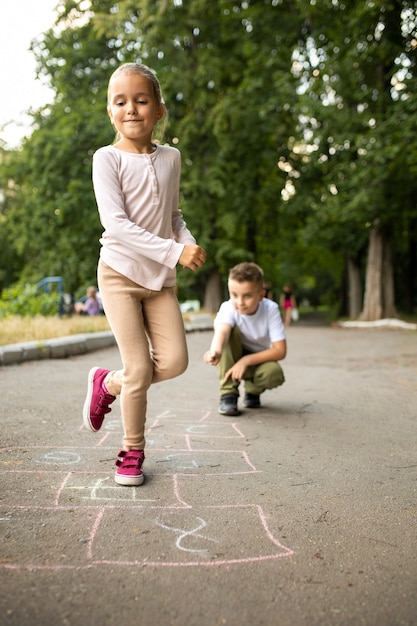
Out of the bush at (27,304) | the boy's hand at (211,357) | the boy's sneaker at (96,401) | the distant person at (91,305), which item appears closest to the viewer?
the boy's sneaker at (96,401)

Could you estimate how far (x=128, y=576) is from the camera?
6.44 feet

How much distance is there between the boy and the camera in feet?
15.4

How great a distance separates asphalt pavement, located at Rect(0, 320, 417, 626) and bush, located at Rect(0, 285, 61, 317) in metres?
8.53

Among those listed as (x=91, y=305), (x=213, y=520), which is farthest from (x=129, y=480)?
(x=91, y=305)

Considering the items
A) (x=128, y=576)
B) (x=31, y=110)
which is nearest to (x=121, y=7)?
(x=31, y=110)

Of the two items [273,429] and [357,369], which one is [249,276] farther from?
[357,369]

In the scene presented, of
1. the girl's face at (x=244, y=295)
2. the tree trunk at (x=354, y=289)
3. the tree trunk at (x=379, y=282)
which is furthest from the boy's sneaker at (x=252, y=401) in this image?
the tree trunk at (x=354, y=289)

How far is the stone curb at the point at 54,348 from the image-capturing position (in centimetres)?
747

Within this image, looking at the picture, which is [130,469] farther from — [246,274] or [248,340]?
[248,340]

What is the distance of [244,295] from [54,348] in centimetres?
450

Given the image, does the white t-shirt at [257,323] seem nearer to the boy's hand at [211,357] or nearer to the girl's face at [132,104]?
the boy's hand at [211,357]

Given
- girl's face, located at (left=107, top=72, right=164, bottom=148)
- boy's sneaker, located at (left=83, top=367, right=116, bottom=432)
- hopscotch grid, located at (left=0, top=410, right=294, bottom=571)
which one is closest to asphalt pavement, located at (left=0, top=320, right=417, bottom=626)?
hopscotch grid, located at (left=0, top=410, right=294, bottom=571)

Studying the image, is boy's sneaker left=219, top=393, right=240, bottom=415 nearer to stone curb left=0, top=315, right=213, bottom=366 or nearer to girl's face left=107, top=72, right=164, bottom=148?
girl's face left=107, top=72, right=164, bottom=148

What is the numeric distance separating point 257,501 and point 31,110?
24278mm
